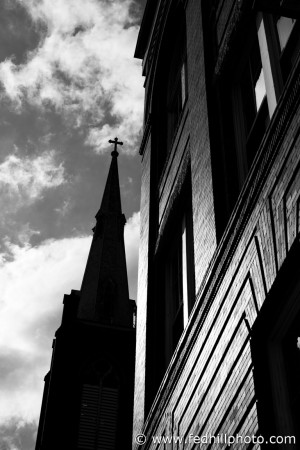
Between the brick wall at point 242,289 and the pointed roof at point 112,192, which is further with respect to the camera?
the pointed roof at point 112,192

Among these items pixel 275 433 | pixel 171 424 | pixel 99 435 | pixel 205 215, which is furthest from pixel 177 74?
pixel 99 435

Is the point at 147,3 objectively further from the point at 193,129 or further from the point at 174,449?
the point at 174,449

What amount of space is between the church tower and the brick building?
61.6 feet

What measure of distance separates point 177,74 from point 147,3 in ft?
10.9

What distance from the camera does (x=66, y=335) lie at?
3372 cm

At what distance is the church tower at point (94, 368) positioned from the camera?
98.8 feet

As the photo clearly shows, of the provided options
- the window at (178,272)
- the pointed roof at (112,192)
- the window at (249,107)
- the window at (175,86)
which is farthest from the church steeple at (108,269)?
the window at (249,107)

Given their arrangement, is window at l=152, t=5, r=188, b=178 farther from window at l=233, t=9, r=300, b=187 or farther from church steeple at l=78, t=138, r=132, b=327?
church steeple at l=78, t=138, r=132, b=327

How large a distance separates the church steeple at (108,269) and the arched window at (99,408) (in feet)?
10.8

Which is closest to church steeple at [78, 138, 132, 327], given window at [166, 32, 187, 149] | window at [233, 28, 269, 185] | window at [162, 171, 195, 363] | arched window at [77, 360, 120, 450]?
arched window at [77, 360, 120, 450]

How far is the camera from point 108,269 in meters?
40.1

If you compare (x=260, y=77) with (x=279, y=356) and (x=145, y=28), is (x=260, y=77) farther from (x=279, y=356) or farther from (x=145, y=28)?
(x=145, y=28)

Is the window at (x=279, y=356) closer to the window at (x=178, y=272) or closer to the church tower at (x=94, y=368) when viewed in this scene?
the window at (x=178, y=272)

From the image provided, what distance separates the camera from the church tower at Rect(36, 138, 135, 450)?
30109 mm
